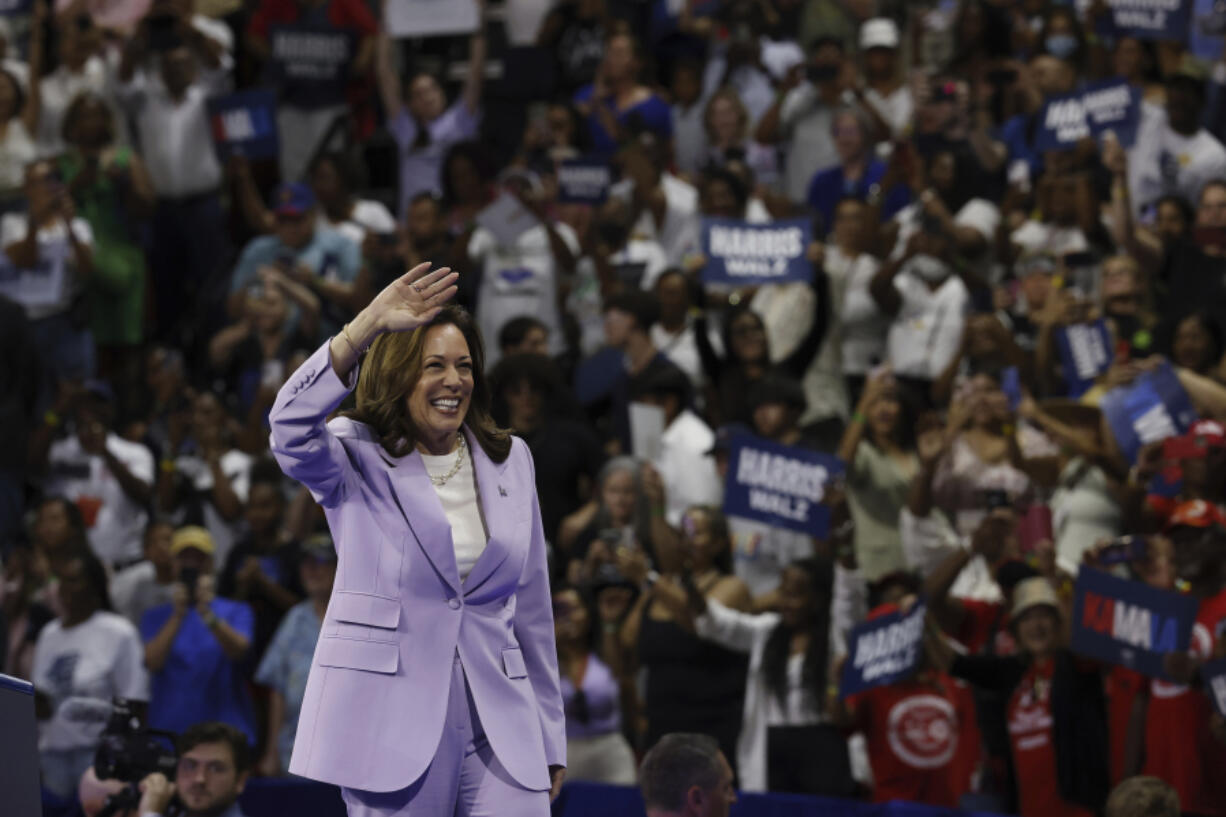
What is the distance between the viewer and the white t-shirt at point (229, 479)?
28.9 feet

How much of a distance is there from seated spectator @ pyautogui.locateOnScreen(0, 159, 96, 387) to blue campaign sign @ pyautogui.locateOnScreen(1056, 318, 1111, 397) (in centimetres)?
448

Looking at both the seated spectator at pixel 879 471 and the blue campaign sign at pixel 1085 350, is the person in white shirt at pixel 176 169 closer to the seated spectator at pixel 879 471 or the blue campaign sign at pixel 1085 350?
the seated spectator at pixel 879 471

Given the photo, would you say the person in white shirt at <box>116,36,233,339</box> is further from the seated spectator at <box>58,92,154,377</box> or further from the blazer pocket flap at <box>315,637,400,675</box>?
the blazer pocket flap at <box>315,637,400,675</box>

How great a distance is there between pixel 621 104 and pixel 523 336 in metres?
2.58

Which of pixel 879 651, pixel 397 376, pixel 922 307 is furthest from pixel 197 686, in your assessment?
pixel 397 376

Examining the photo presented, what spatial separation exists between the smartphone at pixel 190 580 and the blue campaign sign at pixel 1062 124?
4.27 meters

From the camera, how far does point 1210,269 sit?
28.2 ft

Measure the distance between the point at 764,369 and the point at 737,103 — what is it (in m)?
2.35

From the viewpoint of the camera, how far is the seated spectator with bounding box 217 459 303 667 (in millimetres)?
7992

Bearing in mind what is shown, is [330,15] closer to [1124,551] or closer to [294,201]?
[294,201]

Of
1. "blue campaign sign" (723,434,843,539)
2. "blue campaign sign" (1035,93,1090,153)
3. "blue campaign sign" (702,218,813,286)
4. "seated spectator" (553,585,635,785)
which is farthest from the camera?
"blue campaign sign" (1035,93,1090,153)

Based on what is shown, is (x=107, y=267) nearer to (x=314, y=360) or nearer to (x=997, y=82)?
(x=997, y=82)

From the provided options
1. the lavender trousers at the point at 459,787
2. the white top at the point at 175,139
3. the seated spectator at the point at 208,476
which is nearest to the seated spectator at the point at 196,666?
the seated spectator at the point at 208,476

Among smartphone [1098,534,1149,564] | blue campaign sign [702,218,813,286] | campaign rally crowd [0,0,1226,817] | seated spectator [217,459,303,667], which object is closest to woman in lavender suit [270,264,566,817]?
campaign rally crowd [0,0,1226,817]
